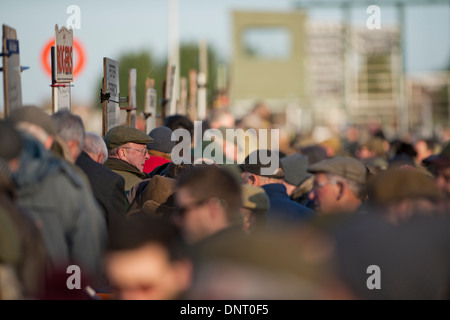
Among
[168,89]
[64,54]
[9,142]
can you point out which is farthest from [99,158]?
[168,89]

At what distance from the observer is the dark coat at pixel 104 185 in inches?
257

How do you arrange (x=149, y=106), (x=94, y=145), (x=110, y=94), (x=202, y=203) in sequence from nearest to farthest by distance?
(x=202, y=203) → (x=94, y=145) → (x=110, y=94) → (x=149, y=106)

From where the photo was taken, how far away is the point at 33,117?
16.3 feet

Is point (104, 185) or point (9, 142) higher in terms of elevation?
point (9, 142)

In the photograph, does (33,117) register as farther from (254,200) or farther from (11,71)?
(11,71)

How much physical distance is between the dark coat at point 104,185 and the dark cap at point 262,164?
1.23 metres

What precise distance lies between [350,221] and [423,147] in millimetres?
10636

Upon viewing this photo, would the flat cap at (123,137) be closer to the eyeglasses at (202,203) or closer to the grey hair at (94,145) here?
the grey hair at (94,145)

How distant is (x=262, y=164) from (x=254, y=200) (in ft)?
5.39

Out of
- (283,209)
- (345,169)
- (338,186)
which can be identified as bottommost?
(283,209)

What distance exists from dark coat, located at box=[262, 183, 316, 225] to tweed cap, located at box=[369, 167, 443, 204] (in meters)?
1.62

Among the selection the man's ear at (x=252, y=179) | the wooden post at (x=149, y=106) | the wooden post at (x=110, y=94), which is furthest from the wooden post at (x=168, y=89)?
the man's ear at (x=252, y=179)

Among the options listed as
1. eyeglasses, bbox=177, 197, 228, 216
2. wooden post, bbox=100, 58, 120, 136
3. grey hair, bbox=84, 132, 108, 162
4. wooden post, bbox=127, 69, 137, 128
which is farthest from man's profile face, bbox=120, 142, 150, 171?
eyeglasses, bbox=177, 197, 228, 216
